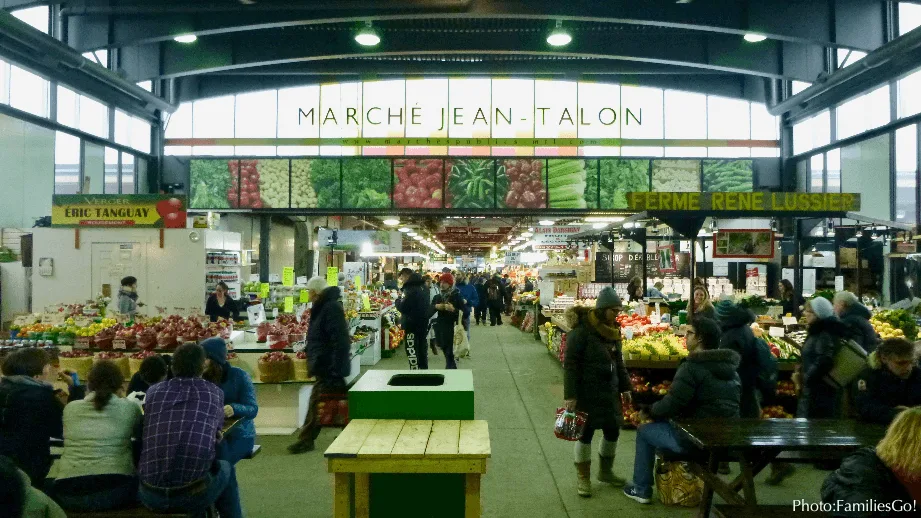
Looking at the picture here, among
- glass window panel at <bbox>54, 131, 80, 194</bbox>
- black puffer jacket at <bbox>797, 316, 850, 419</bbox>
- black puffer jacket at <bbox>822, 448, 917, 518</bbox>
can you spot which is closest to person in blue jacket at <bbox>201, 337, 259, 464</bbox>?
black puffer jacket at <bbox>822, 448, 917, 518</bbox>

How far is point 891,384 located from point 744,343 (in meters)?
1.30

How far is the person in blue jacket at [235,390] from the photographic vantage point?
4.76 meters

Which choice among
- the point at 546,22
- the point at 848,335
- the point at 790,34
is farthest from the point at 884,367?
the point at 546,22

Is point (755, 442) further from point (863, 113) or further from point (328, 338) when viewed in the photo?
point (863, 113)

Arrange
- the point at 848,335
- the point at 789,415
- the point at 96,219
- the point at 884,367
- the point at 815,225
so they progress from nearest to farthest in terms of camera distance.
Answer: the point at 884,367 < the point at 848,335 < the point at 789,415 < the point at 96,219 < the point at 815,225

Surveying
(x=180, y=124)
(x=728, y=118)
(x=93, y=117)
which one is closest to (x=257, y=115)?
(x=180, y=124)

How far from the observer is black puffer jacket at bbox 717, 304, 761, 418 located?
575cm

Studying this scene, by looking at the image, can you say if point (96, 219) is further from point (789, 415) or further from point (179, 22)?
point (789, 415)

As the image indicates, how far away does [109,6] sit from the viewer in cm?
1167

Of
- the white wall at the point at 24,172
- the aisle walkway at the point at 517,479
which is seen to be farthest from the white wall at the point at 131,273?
the aisle walkway at the point at 517,479

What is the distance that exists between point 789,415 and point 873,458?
5.29m

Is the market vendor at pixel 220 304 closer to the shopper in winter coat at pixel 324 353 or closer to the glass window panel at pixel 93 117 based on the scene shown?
the shopper in winter coat at pixel 324 353

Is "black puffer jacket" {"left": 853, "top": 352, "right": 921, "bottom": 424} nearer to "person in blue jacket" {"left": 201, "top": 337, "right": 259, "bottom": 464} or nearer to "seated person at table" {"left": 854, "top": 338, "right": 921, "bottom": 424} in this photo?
"seated person at table" {"left": 854, "top": 338, "right": 921, "bottom": 424}

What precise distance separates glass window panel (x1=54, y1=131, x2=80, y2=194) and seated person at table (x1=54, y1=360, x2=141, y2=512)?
10739mm
